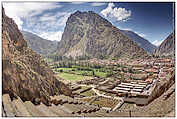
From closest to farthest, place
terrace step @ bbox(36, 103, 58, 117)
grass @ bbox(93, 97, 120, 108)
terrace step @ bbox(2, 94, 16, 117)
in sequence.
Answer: terrace step @ bbox(2, 94, 16, 117) < terrace step @ bbox(36, 103, 58, 117) < grass @ bbox(93, 97, 120, 108)

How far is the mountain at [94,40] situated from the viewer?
101 meters

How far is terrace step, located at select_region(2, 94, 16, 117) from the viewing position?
19.8 feet

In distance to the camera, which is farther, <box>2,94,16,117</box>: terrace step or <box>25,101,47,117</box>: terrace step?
<box>25,101,47,117</box>: terrace step

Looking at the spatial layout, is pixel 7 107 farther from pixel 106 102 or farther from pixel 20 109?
pixel 106 102

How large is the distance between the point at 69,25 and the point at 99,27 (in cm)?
2482

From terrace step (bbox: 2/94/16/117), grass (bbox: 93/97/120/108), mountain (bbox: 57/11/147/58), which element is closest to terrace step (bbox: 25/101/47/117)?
terrace step (bbox: 2/94/16/117)

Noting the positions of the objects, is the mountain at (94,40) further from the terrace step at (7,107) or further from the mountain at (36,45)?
the terrace step at (7,107)

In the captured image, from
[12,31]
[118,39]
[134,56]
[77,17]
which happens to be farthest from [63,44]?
[12,31]

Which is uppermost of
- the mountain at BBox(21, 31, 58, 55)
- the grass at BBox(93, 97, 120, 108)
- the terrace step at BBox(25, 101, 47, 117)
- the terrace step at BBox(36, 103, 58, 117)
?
the mountain at BBox(21, 31, 58, 55)

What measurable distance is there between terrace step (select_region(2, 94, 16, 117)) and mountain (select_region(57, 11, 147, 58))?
88405 millimetres

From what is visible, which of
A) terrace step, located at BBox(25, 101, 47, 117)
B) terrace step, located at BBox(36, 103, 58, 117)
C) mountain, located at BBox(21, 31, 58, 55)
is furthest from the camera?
mountain, located at BBox(21, 31, 58, 55)

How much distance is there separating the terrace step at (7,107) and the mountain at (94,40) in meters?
88.4

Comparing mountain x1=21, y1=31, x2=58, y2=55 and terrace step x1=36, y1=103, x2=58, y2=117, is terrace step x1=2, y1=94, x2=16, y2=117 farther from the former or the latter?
mountain x1=21, y1=31, x2=58, y2=55

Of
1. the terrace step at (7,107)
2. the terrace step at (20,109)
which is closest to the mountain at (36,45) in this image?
the terrace step at (20,109)
